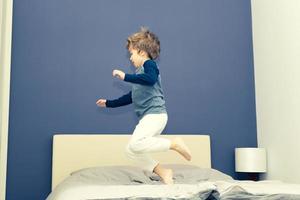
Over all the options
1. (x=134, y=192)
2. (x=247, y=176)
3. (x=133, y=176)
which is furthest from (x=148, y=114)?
(x=247, y=176)

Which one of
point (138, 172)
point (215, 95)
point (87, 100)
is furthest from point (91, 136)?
point (215, 95)

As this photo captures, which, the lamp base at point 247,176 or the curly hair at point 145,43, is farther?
the lamp base at point 247,176

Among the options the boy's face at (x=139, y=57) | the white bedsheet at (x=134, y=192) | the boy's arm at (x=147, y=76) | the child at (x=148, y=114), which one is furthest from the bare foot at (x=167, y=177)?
the boy's face at (x=139, y=57)

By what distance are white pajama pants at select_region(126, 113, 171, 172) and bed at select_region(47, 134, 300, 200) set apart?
0.63 feet

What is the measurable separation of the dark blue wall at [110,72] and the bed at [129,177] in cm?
16

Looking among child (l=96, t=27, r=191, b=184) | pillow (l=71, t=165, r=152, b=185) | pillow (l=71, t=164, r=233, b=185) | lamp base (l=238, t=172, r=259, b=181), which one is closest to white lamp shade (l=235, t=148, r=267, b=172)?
lamp base (l=238, t=172, r=259, b=181)

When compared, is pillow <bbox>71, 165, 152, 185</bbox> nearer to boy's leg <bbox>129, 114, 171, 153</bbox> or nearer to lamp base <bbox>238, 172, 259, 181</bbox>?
boy's leg <bbox>129, 114, 171, 153</bbox>

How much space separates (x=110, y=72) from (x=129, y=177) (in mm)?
1207

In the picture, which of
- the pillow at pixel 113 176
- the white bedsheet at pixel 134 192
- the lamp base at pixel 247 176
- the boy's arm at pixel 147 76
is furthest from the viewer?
the lamp base at pixel 247 176

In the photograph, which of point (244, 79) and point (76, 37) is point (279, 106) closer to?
point (244, 79)

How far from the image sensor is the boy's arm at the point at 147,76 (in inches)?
103

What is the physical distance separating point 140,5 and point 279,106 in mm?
1583

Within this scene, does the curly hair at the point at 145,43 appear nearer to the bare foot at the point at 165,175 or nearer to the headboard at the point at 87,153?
the bare foot at the point at 165,175

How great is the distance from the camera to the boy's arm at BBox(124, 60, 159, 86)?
2621 mm
